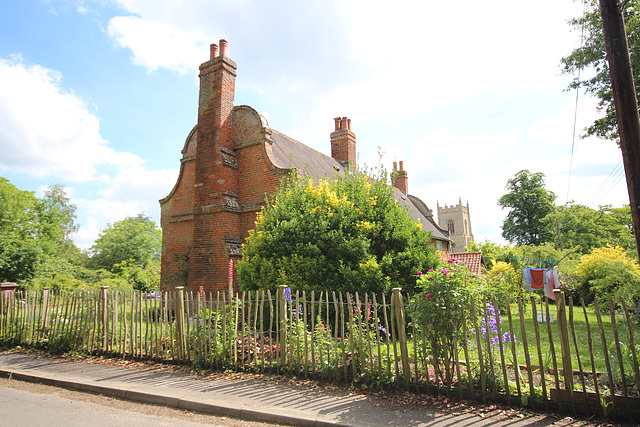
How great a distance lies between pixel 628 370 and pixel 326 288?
5.53 m

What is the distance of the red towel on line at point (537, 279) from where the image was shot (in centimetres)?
1769

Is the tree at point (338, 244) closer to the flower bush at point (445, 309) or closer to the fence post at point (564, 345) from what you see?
the flower bush at point (445, 309)

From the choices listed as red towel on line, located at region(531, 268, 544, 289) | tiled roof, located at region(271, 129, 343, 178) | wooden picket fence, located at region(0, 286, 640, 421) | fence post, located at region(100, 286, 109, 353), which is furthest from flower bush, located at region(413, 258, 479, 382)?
red towel on line, located at region(531, 268, 544, 289)

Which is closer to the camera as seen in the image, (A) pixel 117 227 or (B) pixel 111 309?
(B) pixel 111 309

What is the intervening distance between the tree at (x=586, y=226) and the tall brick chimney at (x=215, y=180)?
38.3 m

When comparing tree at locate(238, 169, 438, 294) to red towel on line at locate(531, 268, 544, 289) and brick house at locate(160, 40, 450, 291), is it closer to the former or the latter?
brick house at locate(160, 40, 450, 291)

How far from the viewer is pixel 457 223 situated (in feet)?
255

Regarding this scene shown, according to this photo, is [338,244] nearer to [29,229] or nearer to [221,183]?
[221,183]

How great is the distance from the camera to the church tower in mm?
76188

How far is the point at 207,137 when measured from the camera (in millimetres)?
13391

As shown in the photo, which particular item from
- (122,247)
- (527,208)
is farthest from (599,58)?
(122,247)

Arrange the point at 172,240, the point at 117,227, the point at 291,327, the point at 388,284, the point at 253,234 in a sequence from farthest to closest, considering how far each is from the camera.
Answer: the point at 117,227
the point at 172,240
the point at 253,234
the point at 388,284
the point at 291,327

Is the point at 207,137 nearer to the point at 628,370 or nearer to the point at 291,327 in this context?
the point at 291,327

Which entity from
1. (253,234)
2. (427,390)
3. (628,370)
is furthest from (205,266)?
(628,370)
